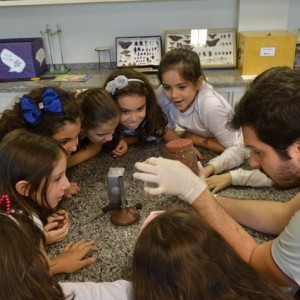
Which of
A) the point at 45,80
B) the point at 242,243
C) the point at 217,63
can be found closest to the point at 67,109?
the point at 242,243

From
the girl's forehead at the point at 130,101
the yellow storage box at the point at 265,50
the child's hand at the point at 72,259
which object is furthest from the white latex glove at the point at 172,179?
the yellow storage box at the point at 265,50

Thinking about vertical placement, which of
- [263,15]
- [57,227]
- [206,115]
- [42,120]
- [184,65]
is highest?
[263,15]

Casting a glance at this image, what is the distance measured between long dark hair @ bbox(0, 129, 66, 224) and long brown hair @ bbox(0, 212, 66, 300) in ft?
0.87

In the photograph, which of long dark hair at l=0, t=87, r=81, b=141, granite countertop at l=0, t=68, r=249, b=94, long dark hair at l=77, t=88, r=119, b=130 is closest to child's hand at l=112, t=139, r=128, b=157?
long dark hair at l=77, t=88, r=119, b=130

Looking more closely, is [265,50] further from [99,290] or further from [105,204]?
[99,290]

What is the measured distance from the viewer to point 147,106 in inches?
62.2

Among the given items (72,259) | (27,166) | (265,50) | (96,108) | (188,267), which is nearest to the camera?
(188,267)

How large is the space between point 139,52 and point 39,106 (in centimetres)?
159

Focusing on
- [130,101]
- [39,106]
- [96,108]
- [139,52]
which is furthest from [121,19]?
[39,106]

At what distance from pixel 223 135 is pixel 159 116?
0.33 m

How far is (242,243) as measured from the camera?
2.77 ft

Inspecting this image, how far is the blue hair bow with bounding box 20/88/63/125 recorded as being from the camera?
1178 mm

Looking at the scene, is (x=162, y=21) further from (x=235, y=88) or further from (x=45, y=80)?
(x=45, y=80)

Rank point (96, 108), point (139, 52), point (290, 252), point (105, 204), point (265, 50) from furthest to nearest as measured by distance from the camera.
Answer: point (139, 52) → point (265, 50) → point (96, 108) → point (105, 204) → point (290, 252)
